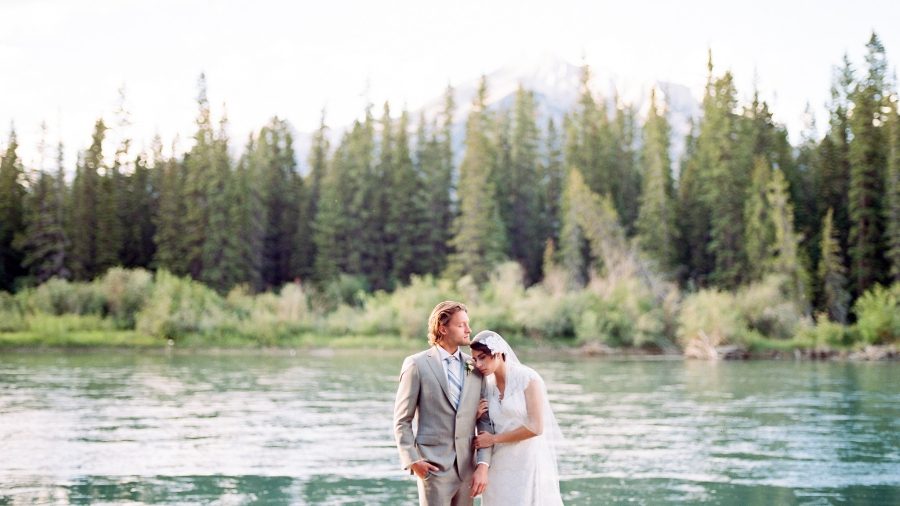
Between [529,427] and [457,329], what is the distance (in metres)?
0.83

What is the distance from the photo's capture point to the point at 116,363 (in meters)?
47.4

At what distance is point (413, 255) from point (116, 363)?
33.6 m

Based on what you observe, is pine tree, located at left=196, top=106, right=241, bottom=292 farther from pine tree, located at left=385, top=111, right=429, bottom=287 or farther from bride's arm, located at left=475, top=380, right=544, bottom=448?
bride's arm, located at left=475, top=380, right=544, bottom=448

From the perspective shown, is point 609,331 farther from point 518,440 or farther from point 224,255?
point 518,440

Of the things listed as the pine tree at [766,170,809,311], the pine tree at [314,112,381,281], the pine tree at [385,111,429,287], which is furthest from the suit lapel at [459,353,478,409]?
the pine tree at [314,112,381,281]

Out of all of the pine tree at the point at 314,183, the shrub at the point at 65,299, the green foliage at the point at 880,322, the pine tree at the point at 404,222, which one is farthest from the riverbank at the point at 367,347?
the pine tree at the point at 314,183

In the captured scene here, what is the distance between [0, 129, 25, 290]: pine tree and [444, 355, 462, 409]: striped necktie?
71.2 m

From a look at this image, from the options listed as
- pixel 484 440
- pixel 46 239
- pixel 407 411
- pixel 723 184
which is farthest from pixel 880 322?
pixel 407 411

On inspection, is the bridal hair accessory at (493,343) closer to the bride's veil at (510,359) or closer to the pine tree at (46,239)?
the bride's veil at (510,359)

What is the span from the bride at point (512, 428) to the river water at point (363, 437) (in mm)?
8959

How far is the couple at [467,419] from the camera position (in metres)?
7.00

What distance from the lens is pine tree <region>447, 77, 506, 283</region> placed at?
239 ft

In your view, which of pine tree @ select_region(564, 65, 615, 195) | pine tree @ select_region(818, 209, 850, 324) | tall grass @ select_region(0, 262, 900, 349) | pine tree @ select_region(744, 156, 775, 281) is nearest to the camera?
tall grass @ select_region(0, 262, 900, 349)

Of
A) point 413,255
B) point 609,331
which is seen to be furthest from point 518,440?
point 413,255
